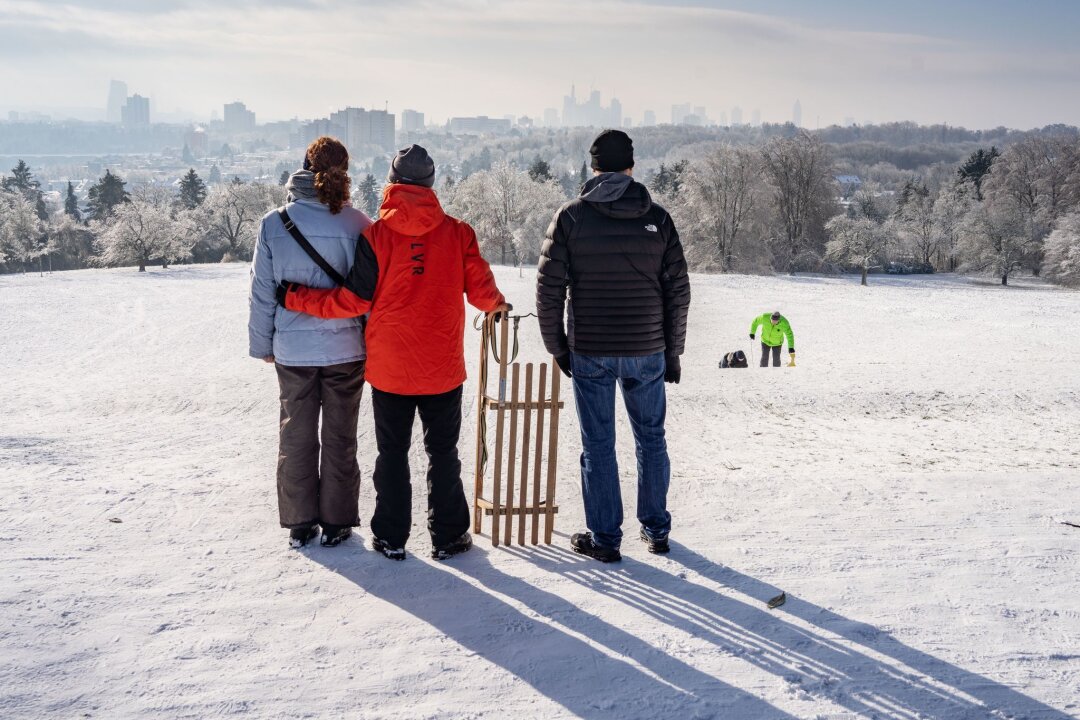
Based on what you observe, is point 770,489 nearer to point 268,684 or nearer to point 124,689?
point 268,684

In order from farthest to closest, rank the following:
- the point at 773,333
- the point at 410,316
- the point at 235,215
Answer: the point at 235,215 < the point at 773,333 < the point at 410,316

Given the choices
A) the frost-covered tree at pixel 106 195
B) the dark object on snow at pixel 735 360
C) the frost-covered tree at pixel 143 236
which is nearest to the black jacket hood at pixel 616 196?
the dark object on snow at pixel 735 360

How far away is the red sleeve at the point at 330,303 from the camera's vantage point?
4.42m

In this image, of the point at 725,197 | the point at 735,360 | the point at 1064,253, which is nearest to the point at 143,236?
the point at 725,197

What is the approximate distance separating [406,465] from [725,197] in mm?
54044

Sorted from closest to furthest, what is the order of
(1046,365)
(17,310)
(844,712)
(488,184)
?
(844,712), (1046,365), (17,310), (488,184)

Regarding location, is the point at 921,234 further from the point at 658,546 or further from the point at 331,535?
the point at 331,535

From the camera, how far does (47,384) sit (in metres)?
14.3

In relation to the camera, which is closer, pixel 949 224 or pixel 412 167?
pixel 412 167

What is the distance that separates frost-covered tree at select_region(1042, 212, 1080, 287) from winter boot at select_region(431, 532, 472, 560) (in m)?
50.0

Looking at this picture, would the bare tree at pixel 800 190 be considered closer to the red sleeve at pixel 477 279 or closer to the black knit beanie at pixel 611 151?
the black knit beanie at pixel 611 151

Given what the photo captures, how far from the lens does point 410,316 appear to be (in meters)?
4.40

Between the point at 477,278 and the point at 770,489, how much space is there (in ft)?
9.84

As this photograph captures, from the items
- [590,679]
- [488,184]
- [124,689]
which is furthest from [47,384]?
[488,184]
